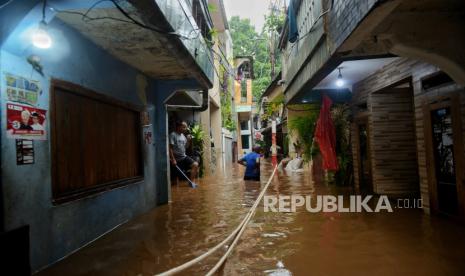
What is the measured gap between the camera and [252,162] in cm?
1238

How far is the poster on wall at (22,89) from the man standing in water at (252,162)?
873cm

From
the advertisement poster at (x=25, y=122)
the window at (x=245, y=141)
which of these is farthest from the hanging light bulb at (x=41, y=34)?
the window at (x=245, y=141)

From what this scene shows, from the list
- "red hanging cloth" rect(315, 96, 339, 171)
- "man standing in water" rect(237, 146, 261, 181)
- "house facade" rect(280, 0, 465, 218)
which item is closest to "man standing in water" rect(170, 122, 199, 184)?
"man standing in water" rect(237, 146, 261, 181)

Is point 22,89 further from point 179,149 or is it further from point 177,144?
point 179,149

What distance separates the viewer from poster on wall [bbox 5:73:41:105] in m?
3.58

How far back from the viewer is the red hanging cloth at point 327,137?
10359mm

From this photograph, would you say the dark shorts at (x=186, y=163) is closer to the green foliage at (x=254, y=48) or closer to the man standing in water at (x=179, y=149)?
the man standing in water at (x=179, y=149)

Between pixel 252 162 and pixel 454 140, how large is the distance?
24.9ft

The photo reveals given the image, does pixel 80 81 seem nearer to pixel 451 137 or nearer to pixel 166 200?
pixel 166 200

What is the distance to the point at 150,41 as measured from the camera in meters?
5.18

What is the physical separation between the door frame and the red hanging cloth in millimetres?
4089

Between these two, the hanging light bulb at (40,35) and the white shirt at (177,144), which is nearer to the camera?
the hanging light bulb at (40,35)

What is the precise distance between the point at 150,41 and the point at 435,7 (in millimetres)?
4053
